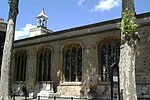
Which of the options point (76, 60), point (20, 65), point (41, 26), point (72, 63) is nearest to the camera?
point (76, 60)

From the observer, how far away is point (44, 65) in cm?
1983

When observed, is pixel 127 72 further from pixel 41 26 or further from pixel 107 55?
pixel 41 26

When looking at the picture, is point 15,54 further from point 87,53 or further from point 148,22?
point 148,22

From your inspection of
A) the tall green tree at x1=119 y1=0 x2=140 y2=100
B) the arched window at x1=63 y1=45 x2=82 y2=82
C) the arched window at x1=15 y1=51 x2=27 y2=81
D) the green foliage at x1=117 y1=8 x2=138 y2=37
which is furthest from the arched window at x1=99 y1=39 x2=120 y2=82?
the arched window at x1=15 y1=51 x2=27 y2=81

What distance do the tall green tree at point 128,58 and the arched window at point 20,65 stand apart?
1573 cm

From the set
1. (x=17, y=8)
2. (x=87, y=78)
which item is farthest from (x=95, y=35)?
(x=17, y=8)

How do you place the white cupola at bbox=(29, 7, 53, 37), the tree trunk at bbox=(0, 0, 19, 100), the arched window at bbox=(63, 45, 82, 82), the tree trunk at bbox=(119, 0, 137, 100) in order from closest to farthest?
the tree trunk at bbox=(119, 0, 137, 100) → the tree trunk at bbox=(0, 0, 19, 100) → the arched window at bbox=(63, 45, 82, 82) → the white cupola at bbox=(29, 7, 53, 37)

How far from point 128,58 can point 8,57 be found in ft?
19.7

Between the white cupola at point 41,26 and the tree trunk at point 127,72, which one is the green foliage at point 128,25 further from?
the white cupola at point 41,26

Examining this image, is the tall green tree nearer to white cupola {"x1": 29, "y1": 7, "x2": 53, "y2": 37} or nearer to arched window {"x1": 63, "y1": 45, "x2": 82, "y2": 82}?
arched window {"x1": 63, "y1": 45, "x2": 82, "y2": 82}

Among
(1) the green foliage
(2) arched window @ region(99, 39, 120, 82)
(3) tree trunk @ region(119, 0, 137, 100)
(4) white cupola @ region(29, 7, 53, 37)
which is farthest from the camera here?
(4) white cupola @ region(29, 7, 53, 37)

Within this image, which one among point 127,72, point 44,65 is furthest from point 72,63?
point 127,72

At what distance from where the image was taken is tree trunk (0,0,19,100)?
33.5ft

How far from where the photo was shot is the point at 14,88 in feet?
70.4
